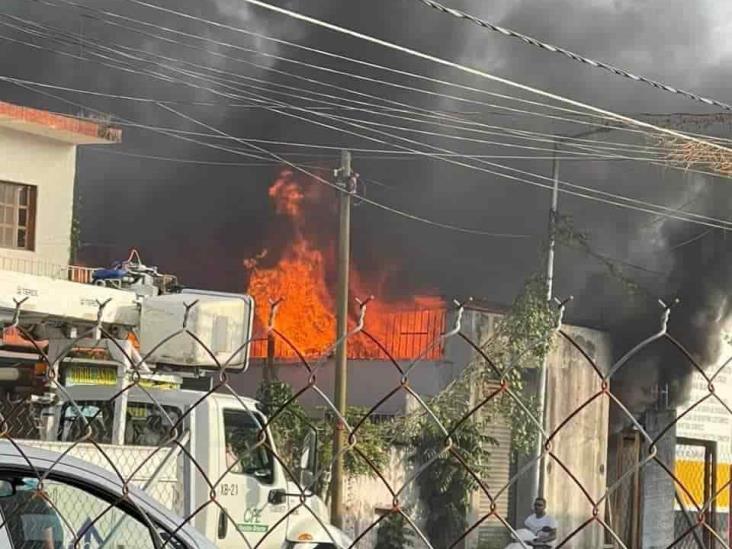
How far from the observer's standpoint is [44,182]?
78.0 ft

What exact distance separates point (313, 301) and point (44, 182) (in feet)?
32.6

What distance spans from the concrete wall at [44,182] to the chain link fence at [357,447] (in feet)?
13.1

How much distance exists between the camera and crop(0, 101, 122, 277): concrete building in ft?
76.0

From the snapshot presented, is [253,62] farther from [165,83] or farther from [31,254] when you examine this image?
[31,254]

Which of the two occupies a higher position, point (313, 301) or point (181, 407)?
point (313, 301)

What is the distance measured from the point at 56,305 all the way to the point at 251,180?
26.9 meters

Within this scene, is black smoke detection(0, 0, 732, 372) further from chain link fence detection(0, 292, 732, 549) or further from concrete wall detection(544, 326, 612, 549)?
chain link fence detection(0, 292, 732, 549)

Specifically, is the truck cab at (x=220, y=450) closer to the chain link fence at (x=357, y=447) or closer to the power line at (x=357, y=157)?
the chain link fence at (x=357, y=447)

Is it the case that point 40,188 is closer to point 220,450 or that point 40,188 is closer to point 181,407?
point 181,407

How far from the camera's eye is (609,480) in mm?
27172

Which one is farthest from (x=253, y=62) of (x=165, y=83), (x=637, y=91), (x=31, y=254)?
(x=31, y=254)

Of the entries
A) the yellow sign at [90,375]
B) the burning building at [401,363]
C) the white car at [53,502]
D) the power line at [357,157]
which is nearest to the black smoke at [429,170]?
the power line at [357,157]

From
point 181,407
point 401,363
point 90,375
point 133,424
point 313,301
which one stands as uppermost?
point 313,301

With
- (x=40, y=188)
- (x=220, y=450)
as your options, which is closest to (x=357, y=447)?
(x=220, y=450)
